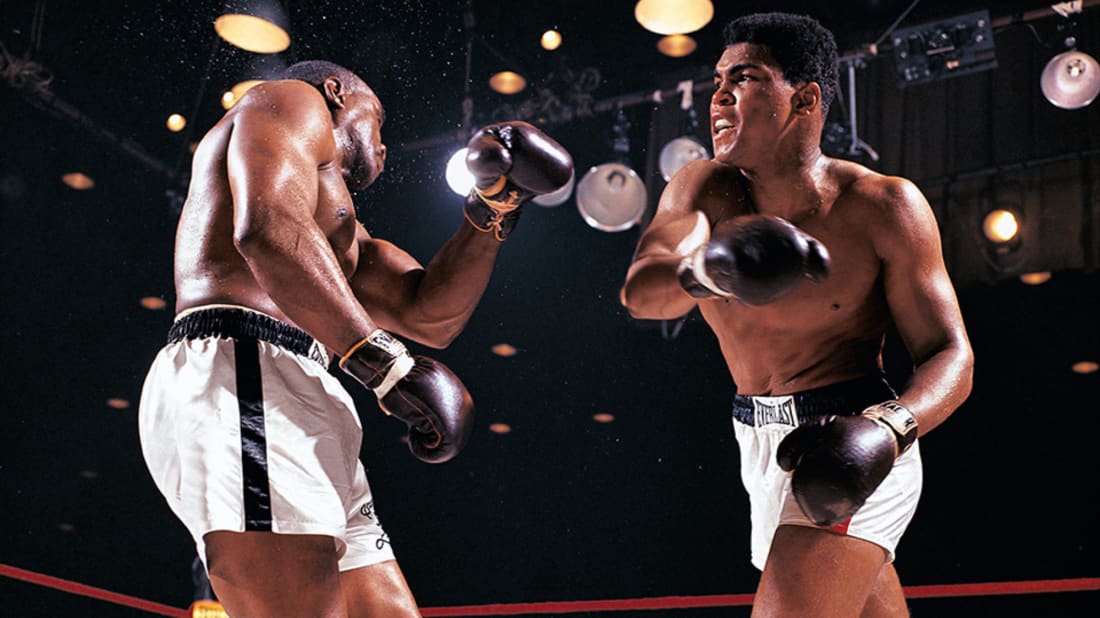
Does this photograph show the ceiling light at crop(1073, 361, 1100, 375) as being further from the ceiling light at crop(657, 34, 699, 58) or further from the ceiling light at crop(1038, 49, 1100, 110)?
the ceiling light at crop(657, 34, 699, 58)

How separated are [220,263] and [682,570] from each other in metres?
4.76

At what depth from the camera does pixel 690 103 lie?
4.39m

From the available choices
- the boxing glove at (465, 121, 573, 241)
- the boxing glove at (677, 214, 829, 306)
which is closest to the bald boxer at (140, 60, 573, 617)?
the boxing glove at (465, 121, 573, 241)

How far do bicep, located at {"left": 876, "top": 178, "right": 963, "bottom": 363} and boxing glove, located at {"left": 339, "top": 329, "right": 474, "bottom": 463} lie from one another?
0.69 metres

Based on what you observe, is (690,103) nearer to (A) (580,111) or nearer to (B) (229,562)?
(A) (580,111)

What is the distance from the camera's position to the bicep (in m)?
1.62

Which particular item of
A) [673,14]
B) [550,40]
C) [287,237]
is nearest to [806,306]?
[287,237]

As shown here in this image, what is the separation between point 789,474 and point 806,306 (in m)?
0.26

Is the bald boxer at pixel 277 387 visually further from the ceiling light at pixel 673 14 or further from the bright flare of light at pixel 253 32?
the ceiling light at pixel 673 14

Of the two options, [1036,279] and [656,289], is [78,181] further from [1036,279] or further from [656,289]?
[1036,279]

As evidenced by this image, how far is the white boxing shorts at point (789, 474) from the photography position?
1608mm

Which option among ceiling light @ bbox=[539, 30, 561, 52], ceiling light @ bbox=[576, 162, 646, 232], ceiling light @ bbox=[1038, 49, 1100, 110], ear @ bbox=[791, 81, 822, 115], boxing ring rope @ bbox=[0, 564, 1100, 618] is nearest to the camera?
ear @ bbox=[791, 81, 822, 115]

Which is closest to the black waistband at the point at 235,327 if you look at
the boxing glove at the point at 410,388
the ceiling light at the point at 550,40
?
the boxing glove at the point at 410,388

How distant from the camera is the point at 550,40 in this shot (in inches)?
197
